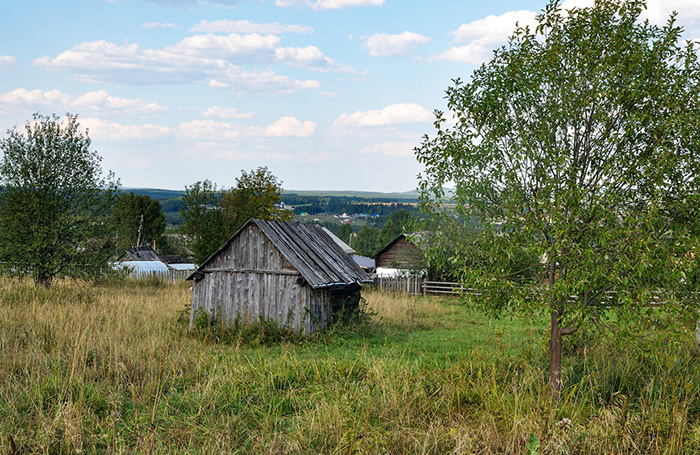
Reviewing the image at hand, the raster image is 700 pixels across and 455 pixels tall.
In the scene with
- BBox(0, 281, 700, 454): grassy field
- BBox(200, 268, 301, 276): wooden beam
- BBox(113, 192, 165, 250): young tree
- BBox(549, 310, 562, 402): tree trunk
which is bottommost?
BBox(0, 281, 700, 454): grassy field

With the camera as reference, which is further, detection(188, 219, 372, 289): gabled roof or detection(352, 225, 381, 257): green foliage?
detection(352, 225, 381, 257): green foliage

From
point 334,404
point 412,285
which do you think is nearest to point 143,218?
point 412,285

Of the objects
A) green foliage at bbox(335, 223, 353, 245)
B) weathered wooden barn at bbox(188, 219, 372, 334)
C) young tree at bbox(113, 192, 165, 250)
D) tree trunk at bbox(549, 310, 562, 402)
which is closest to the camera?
tree trunk at bbox(549, 310, 562, 402)

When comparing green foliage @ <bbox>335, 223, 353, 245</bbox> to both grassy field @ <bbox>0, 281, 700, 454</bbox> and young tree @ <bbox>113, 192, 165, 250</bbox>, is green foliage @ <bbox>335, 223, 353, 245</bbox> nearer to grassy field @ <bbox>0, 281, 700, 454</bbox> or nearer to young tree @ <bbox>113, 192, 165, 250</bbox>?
young tree @ <bbox>113, 192, 165, 250</bbox>

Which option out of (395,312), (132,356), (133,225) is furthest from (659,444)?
(133,225)

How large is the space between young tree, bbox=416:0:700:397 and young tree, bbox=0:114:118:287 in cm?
1826

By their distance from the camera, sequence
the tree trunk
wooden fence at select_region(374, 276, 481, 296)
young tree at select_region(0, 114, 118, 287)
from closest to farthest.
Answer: the tree trunk → young tree at select_region(0, 114, 118, 287) → wooden fence at select_region(374, 276, 481, 296)

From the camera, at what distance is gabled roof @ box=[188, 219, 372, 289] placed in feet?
51.2

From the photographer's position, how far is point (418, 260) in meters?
33.5

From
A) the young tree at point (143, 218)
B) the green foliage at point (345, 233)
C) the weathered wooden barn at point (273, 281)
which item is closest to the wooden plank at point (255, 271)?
the weathered wooden barn at point (273, 281)

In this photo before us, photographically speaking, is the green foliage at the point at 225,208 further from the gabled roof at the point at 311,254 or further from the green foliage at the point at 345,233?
the green foliage at the point at 345,233

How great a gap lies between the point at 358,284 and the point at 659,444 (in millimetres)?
12047

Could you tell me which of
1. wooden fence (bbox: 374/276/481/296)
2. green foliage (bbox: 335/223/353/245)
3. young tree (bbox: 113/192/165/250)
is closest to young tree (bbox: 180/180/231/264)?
wooden fence (bbox: 374/276/481/296)

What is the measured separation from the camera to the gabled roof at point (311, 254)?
15593mm
